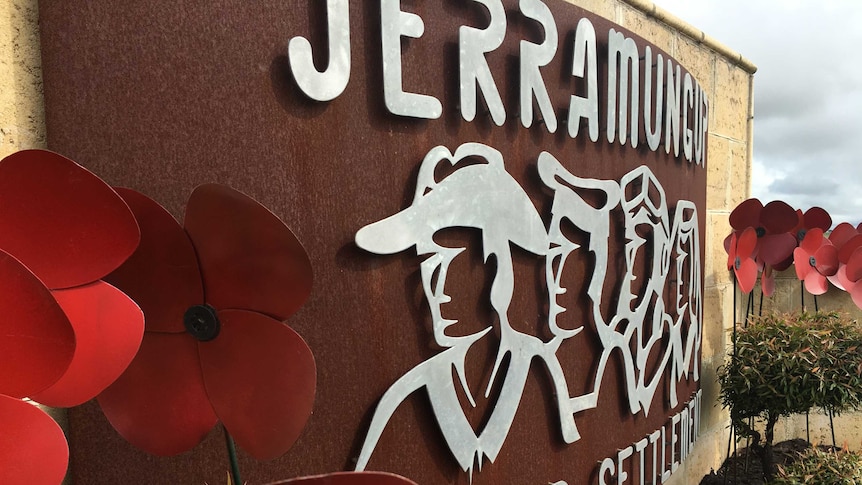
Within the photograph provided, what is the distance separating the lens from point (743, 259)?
2586mm

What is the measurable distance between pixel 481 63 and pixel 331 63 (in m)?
0.37

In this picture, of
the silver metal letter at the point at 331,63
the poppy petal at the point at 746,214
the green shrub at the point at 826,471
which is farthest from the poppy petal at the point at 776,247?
the silver metal letter at the point at 331,63

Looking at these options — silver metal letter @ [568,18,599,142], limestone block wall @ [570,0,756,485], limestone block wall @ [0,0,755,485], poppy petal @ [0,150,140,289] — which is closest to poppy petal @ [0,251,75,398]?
poppy petal @ [0,150,140,289]

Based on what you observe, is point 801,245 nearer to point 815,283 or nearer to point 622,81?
point 815,283

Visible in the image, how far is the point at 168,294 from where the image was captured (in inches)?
22.7

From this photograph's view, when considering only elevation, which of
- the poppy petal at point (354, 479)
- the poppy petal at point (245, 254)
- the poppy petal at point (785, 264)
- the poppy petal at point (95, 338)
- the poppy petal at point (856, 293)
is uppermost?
the poppy petal at point (245, 254)

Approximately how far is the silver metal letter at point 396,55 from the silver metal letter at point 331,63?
78 millimetres

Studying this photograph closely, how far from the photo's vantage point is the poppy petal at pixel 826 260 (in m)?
2.94

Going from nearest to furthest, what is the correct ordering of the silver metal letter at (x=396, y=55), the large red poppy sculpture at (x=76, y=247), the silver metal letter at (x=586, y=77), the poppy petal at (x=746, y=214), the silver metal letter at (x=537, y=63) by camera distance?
1. the large red poppy sculpture at (x=76, y=247)
2. the silver metal letter at (x=396, y=55)
3. the silver metal letter at (x=537, y=63)
4. the silver metal letter at (x=586, y=77)
5. the poppy petal at (x=746, y=214)

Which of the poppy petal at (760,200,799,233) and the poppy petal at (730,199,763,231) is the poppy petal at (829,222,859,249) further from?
the poppy petal at (730,199,763,231)

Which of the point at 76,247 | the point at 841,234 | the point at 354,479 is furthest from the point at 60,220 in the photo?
the point at 841,234

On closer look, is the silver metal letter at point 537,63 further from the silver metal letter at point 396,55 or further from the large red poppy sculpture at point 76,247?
the large red poppy sculpture at point 76,247

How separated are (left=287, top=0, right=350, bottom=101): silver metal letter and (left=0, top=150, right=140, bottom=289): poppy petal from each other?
52 cm

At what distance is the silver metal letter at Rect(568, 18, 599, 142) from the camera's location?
147cm
